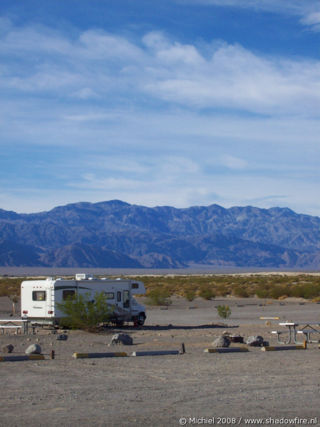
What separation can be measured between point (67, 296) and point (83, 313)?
1311 millimetres

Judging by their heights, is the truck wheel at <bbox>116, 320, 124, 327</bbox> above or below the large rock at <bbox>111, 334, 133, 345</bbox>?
above

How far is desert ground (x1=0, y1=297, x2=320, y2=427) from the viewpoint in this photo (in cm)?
889

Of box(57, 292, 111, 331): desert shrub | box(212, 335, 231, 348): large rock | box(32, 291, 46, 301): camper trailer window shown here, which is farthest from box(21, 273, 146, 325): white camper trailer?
box(212, 335, 231, 348): large rock

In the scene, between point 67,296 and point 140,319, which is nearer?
point 67,296

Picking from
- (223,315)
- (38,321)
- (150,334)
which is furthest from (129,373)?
(223,315)

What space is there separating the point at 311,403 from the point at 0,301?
1631 inches

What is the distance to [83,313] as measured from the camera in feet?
78.3

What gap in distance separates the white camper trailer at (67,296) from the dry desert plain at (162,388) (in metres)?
5.57

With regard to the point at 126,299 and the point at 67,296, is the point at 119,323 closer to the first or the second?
the point at 126,299

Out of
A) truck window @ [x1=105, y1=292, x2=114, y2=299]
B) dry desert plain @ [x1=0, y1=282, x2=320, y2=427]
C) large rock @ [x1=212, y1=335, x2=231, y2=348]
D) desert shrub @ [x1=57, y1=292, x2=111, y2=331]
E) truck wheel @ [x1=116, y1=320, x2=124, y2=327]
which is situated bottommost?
dry desert plain @ [x1=0, y1=282, x2=320, y2=427]

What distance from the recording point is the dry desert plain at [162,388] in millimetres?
8883

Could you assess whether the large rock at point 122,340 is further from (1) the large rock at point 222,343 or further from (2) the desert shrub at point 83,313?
(2) the desert shrub at point 83,313

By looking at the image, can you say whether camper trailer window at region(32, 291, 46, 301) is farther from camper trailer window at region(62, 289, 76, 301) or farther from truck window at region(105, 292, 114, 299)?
truck window at region(105, 292, 114, 299)

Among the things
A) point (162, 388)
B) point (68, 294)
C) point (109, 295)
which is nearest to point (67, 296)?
point (68, 294)
